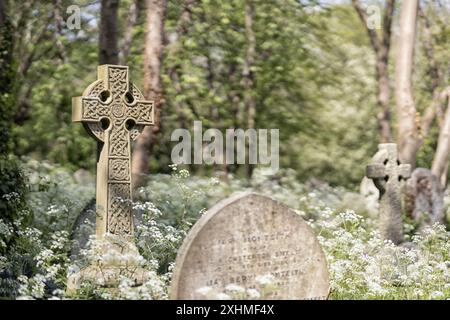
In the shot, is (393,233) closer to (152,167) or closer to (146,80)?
(146,80)

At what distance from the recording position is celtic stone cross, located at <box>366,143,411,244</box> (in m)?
11.8

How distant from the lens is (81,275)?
798 cm

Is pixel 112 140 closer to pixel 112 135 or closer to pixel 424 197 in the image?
pixel 112 135

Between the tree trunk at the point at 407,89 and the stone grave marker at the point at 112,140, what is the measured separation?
23.1 ft

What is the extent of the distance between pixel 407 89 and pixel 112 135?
7522 millimetres

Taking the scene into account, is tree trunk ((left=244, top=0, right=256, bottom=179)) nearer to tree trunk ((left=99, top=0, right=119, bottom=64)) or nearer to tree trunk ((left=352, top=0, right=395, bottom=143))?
tree trunk ((left=352, top=0, right=395, bottom=143))

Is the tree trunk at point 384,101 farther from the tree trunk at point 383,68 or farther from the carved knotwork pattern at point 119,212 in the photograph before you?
the carved knotwork pattern at point 119,212

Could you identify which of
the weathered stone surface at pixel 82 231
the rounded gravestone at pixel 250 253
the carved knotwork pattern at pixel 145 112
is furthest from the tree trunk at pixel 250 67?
the rounded gravestone at pixel 250 253

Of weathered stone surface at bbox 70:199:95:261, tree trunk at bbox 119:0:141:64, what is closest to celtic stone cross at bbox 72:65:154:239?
weathered stone surface at bbox 70:199:95:261

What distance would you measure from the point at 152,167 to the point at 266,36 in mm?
3956

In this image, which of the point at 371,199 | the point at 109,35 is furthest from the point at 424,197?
the point at 109,35

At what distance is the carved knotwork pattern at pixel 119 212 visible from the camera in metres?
8.64

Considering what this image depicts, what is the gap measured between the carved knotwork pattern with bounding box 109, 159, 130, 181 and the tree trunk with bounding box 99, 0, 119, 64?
2.65 m
